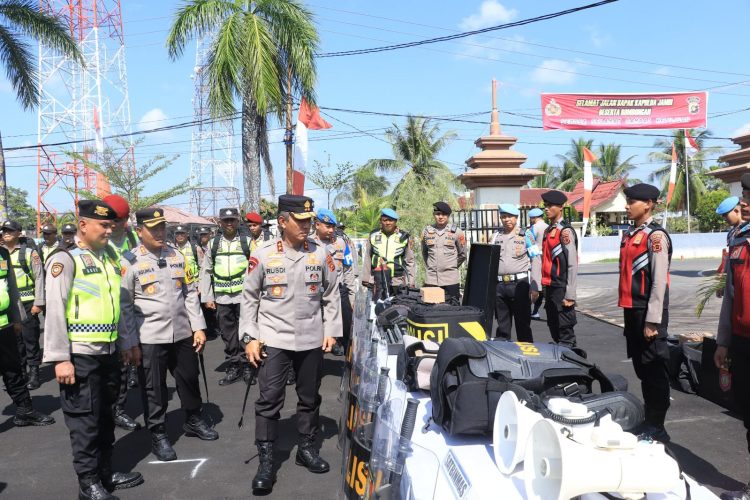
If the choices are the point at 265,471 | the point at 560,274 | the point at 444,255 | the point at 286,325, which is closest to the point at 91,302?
the point at 286,325

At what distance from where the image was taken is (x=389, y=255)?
24.4 ft

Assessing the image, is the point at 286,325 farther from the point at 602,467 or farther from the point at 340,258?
the point at 340,258

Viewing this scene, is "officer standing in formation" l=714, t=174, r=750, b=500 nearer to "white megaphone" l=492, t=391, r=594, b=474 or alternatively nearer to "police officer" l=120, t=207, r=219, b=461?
"white megaphone" l=492, t=391, r=594, b=474

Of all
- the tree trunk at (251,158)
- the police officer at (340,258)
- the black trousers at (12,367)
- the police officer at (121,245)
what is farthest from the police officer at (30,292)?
the tree trunk at (251,158)

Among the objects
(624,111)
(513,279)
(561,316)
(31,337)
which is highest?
(624,111)

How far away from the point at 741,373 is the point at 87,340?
4135 mm

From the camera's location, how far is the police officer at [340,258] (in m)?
6.72

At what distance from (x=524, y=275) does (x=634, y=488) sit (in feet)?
18.0

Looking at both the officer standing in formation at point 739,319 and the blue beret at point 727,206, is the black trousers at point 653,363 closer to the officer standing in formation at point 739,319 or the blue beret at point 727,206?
the officer standing in formation at point 739,319

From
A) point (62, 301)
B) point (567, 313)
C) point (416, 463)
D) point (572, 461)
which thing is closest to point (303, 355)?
point (62, 301)

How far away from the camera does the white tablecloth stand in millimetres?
1840

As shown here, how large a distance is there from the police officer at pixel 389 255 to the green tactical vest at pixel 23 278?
4337mm

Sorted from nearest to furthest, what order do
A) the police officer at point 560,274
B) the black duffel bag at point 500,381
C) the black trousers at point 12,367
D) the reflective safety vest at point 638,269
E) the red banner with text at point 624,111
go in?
the black duffel bag at point 500,381, the reflective safety vest at point 638,269, the black trousers at point 12,367, the police officer at point 560,274, the red banner with text at point 624,111

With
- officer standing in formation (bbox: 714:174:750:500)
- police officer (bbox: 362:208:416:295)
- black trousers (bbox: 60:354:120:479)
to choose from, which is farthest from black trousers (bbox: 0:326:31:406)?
officer standing in formation (bbox: 714:174:750:500)
